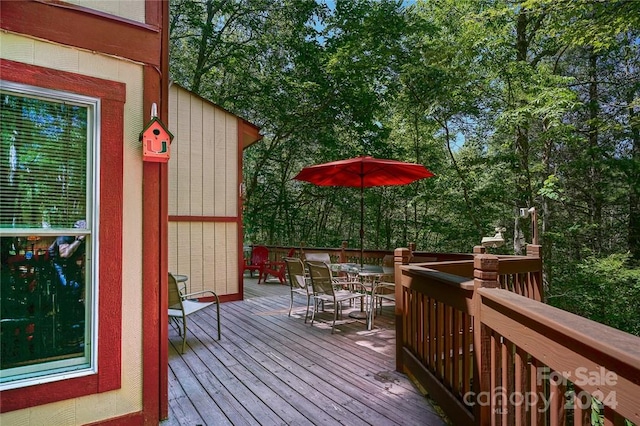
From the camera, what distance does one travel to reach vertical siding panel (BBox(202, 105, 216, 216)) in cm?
595

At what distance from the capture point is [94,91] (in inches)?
80.7

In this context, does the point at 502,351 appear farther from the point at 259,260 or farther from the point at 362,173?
the point at 259,260

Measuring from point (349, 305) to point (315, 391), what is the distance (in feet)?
10.2

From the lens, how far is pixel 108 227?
208 centimetres

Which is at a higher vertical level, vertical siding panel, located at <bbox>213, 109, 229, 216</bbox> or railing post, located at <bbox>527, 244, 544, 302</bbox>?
vertical siding panel, located at <bbox>213, 109, 229, 216</bbox>

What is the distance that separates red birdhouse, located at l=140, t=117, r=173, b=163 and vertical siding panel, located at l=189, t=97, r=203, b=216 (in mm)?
3747

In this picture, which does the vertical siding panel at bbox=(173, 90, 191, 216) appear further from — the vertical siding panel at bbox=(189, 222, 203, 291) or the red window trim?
the red window trim

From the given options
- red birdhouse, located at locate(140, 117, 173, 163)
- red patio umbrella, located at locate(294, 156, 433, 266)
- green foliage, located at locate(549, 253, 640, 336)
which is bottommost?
green foliage, located at locate(549, 253, 640, 336)

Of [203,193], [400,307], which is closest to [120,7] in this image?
[400,307]

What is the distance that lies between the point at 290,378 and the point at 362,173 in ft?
10.5

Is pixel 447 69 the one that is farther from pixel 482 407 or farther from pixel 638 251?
pixel 482 407

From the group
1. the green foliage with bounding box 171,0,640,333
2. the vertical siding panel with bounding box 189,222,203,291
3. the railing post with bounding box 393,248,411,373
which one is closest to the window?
the railing post with bounding box 393,248,411,373

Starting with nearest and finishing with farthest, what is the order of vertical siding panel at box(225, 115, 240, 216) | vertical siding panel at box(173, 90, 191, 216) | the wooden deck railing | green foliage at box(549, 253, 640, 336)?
the wooden deck railing < vertical siding panel at box(173, 90, 191, 216) < vertical siding panel at box(225, 115, 240, 216) < green foliage at box(549, 253, 640, 336)

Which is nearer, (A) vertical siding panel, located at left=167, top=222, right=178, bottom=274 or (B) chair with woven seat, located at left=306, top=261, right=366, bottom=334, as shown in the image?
(B) chair with woven seat, located at left=306, top=261, right=366, bottom=334
